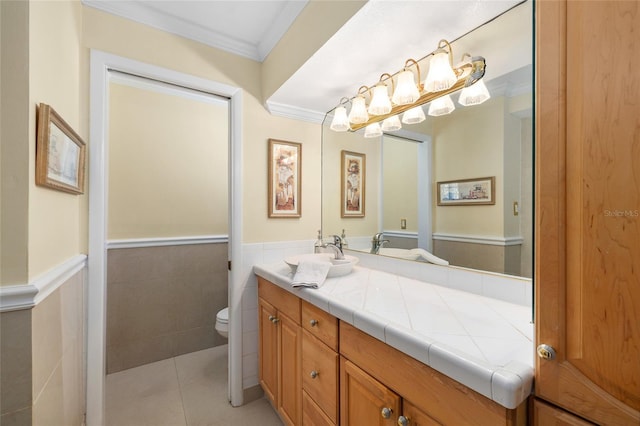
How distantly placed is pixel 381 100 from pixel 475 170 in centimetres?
65

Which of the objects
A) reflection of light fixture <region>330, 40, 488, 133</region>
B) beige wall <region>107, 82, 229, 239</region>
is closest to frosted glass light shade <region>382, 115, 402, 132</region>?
reflection of light fixture <region>330, 40, 488, 133</region>

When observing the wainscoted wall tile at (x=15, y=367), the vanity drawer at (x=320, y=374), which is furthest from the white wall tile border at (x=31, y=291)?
the vanity drawer at (x=320, y=374)

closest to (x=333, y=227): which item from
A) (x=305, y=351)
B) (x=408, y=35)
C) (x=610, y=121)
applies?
(x=305, y=351)

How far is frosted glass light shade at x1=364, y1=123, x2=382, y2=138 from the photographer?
5.66 ft

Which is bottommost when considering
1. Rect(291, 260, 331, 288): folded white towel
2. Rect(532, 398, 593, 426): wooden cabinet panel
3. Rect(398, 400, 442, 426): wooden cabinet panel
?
Rect(398, 400, 442, 426): wooden cabinet panel

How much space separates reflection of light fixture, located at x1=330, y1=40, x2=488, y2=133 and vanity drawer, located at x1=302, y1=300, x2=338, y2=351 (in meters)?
1.09

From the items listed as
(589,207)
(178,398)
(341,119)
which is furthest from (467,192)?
(178,398)

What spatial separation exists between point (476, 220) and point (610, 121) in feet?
2.58

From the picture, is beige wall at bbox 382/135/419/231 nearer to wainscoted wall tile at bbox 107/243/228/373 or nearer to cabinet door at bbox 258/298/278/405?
cabinet door at bbox 258/298/278/405

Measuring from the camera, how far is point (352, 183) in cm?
199

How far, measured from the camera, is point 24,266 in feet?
2.56

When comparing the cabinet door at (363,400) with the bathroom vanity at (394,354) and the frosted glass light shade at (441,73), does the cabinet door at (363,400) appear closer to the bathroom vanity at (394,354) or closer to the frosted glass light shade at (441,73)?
the bathroom vanity at (394,354)

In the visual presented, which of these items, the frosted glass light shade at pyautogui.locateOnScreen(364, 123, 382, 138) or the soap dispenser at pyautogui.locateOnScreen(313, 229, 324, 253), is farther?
the soap dispenser at pyautogui.locateOnScreen(313, 229, 324, 253)

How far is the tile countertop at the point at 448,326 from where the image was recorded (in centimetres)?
60
